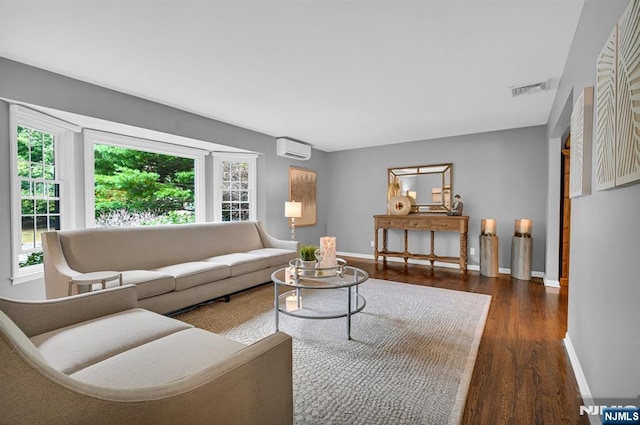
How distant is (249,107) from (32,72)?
1976mm

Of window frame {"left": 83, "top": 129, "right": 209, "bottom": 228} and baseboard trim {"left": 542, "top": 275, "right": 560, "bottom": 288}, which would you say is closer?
window frame {"left": 83, "top": 129, "right": 209, "bottom": 228}

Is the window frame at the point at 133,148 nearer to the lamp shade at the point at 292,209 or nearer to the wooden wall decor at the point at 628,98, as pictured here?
the lamp shade at the point at 292,209

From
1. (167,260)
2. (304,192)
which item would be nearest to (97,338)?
(167,260)

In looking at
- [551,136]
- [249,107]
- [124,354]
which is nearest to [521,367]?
[124,354]

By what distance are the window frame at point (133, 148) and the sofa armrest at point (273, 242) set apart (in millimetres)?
942

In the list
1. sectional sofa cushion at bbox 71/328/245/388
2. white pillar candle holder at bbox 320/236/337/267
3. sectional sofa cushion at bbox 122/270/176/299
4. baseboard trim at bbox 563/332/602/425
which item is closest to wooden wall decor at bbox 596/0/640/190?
baseboard trim at bbox 563/332/602/425

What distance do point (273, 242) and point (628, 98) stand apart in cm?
404

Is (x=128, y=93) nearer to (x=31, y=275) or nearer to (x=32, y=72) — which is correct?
(x=32, y=72)

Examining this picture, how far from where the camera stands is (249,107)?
3.62 meters

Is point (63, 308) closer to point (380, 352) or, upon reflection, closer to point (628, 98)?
point (380, 352)

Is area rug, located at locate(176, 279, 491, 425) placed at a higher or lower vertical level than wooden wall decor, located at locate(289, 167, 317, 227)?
lower

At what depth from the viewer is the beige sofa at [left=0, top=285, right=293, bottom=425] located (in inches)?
27.9
